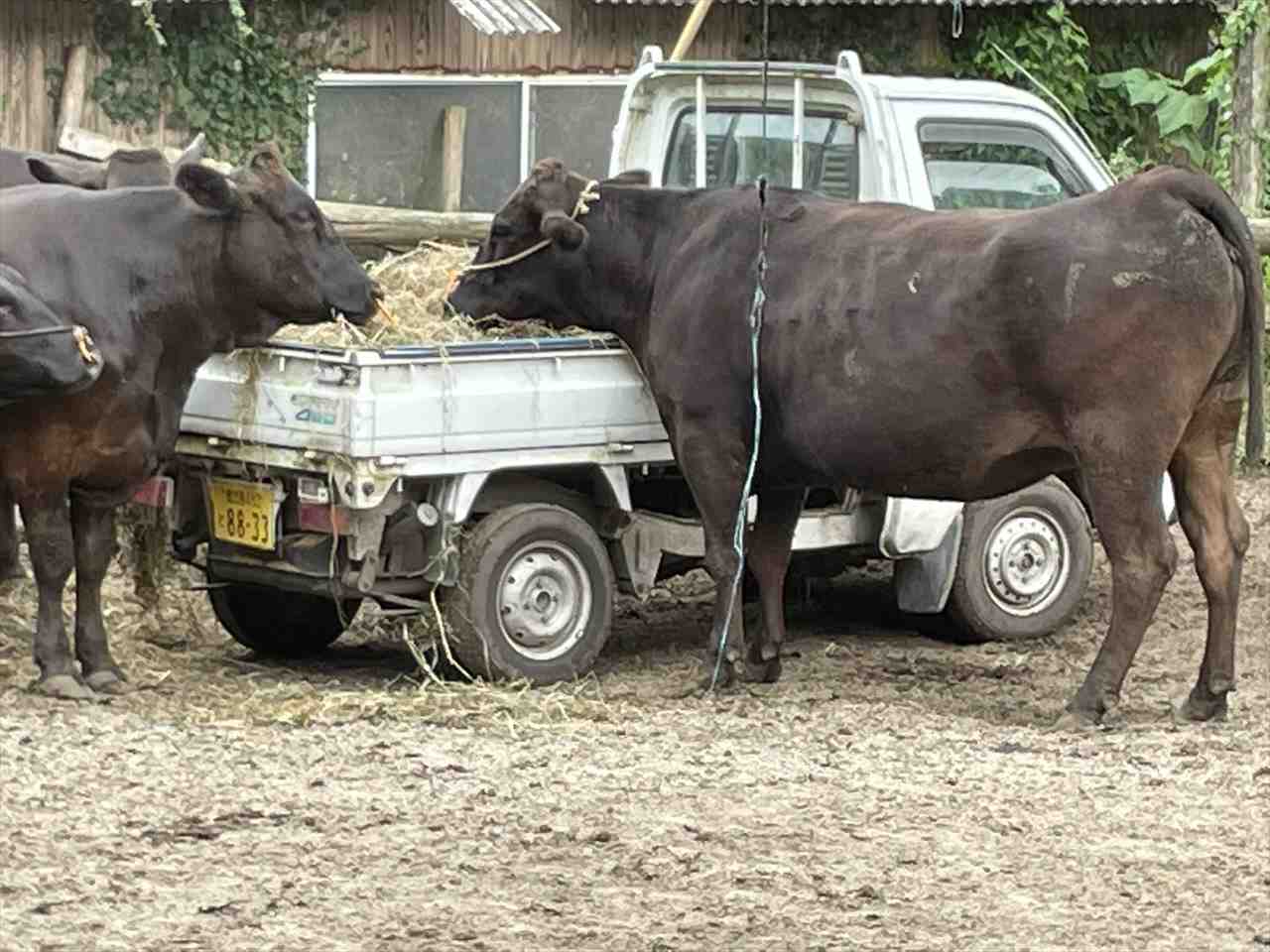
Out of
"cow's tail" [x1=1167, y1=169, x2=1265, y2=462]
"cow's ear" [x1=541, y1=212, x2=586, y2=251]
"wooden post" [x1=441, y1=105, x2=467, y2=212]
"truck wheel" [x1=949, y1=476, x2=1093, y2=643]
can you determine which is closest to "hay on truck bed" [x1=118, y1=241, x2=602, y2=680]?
"cow's ear" [x1=541, y1=212, x2=586, y2=251]

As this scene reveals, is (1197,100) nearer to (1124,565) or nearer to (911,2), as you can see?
(911,2)

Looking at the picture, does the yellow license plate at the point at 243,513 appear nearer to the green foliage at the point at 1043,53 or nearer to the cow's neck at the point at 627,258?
the cow's neck at the point at 627,258

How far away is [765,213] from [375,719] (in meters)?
2.62

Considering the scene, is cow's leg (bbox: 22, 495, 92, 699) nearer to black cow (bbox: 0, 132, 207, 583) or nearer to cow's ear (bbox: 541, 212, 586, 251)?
black cow (bbox: 0, 132, 207, 583)

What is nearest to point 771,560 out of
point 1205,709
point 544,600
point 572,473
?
point 572,473

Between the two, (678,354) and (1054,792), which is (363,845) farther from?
(678,354)

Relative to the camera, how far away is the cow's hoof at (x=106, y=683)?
10.2 m

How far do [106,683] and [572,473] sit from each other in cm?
194

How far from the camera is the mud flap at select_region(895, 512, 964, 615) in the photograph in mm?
11594

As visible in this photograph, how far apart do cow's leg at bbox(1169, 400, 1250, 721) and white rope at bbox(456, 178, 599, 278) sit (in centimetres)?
258

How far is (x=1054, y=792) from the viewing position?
8539mm

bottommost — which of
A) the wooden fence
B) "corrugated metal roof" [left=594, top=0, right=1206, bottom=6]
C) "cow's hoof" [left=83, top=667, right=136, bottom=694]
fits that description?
"cow's hoof" [left=83, top=667, right=136, bottom=694]

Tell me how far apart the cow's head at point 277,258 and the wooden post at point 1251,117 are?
341 inches

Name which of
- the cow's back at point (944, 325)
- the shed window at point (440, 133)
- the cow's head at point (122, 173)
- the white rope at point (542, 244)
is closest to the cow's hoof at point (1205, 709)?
the cow's back at point (944, 325)
